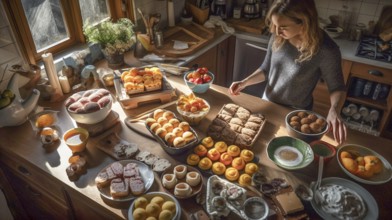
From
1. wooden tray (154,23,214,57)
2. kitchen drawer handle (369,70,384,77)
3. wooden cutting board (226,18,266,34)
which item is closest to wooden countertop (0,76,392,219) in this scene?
wooden tray (154,23,214,57)

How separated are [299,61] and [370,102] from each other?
145cm

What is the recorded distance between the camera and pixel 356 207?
48.2 inches

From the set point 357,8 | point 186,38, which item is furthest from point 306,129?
A: point 357,8

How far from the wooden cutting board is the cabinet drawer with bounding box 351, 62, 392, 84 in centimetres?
91

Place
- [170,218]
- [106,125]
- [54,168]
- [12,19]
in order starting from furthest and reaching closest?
[12,19], [106,125], [54,168], [170,218]

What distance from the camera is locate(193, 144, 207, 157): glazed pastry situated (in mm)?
1469

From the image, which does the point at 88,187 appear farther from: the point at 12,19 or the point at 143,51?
the point at 143,51

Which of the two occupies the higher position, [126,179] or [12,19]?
[12,19]

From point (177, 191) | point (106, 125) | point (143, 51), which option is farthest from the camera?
point (143, 51)

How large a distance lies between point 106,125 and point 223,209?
80cm

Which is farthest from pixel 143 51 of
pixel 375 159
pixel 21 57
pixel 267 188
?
pixel 375 159

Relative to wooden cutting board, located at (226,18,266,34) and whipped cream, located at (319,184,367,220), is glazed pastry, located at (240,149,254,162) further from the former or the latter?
wooden cutting board, located at (226,18,266,34)

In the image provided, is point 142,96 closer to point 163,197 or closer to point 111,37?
point 111,37

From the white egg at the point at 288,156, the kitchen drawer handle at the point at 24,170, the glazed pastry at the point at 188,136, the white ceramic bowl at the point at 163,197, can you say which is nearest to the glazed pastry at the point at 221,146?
the glazed pastry at the point at 188,136
